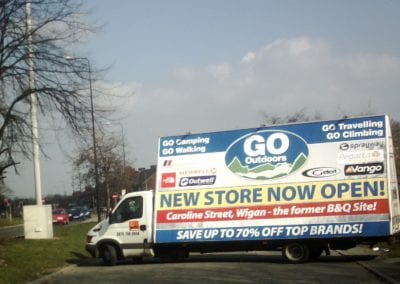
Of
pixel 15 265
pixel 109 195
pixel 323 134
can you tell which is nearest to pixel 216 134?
pixel 323 134

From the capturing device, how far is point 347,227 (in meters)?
16.7

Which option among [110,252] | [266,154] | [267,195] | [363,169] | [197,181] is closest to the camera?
[363,169]

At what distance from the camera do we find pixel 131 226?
19.1m

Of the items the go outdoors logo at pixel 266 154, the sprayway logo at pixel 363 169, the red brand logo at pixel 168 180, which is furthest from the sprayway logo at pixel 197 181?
the sprayway logo at pixel 363 169

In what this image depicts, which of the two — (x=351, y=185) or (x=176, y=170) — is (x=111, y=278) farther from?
(x=351, y=185)

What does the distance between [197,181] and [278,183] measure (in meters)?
2.39

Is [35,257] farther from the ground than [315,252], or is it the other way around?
[35,257]

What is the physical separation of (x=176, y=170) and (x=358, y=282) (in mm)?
7242

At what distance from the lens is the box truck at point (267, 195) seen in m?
16.7

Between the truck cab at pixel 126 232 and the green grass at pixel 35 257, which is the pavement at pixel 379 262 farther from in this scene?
the green grass at pixel 35 257

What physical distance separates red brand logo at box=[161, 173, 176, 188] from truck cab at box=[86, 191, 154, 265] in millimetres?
686

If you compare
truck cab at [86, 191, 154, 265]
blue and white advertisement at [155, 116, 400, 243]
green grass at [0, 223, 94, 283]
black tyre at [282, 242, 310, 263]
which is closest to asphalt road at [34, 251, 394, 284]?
black tyre at [282, 242, 310, 263]

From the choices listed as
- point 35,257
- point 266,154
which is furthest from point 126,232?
point 266,154

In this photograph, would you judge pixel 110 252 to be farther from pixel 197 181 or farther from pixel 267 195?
pixel 267 195
